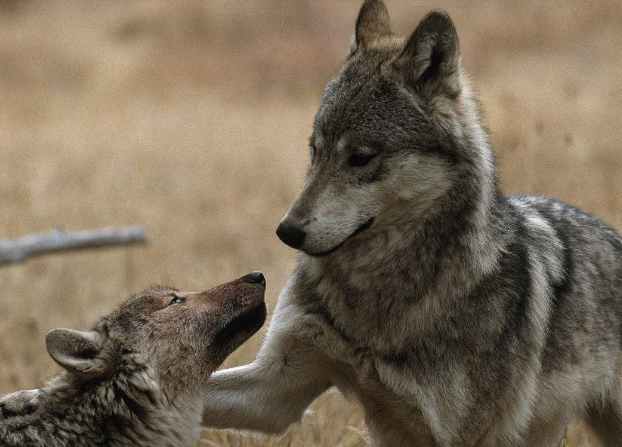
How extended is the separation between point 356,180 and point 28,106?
1704 cm

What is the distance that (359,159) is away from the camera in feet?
13.1

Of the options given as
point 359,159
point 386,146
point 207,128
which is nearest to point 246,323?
point 359,159

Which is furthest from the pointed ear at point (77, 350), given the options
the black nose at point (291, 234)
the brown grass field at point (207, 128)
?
the brown grass field at point (207, 128)

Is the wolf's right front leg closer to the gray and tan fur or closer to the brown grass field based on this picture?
the gray and tan fur

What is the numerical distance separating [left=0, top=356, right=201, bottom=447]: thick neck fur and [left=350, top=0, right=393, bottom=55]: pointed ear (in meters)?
1.83

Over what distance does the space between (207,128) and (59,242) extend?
36.6 ft

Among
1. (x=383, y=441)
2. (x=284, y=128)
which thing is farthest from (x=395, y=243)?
(x=284, y=128)

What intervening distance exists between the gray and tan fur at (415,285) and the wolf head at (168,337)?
185mm

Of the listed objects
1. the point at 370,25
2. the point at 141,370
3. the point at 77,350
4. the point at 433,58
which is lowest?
the point at 141,370

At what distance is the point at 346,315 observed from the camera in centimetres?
424

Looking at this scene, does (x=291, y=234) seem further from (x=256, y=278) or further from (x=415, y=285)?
(x=256, y=278)

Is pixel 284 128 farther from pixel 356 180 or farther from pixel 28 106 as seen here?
pixel 356 180

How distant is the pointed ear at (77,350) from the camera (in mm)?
3836

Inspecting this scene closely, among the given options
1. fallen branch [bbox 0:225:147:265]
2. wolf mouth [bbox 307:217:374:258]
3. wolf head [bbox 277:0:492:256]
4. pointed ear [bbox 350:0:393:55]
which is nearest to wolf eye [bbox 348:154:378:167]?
wolf head [bbox 277:0:492:256]
